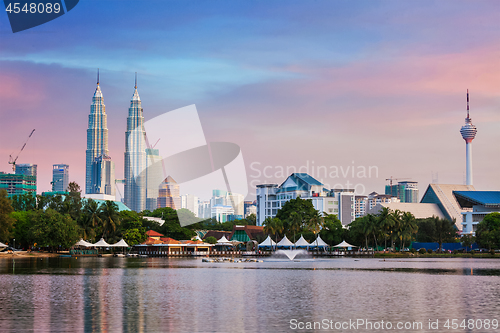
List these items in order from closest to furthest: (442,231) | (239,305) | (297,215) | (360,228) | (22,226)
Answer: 1. (239,305)
2. (22,226)
3. (360,228)
4. (297,215)
5. (442,231)

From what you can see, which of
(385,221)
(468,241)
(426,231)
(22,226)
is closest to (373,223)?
(385,221)

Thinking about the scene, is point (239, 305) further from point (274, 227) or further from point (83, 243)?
point (274, 227)

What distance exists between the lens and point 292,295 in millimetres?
33031

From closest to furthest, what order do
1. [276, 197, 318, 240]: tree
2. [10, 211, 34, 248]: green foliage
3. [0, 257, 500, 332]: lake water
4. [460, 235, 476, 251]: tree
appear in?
[0, 257, 500, 332]: lake water → [10, 211, 34, 248]: green foliage → [276, 197, 318, 240]: tree → [460, 235, 476, 251]: tree

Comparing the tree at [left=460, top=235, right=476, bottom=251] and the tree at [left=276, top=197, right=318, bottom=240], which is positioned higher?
the tree at [left=276, top=197, right=318, bottom=240]

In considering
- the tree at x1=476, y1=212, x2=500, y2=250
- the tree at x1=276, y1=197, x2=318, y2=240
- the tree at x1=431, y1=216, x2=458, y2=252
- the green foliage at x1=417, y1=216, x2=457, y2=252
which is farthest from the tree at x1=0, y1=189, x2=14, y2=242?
the tree at x1=431, y1=216, x2=458, y2=252

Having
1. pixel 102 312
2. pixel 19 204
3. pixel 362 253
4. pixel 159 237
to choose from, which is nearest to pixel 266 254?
pixel 362 253

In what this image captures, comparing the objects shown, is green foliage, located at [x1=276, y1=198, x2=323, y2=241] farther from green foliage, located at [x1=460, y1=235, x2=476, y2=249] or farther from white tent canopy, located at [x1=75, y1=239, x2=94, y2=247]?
white tent canopy, located at [x1=75, y1=239, x2=94, y2=247]

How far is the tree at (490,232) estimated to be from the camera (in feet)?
374

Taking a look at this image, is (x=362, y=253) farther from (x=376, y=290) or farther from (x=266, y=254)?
(x=376, y=290)

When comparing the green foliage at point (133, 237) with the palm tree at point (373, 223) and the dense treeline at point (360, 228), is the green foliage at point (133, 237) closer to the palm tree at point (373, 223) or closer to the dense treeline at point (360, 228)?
the dense treeline at point (360, 228)

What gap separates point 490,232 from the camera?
11469 cm

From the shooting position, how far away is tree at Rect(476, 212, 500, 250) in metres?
114

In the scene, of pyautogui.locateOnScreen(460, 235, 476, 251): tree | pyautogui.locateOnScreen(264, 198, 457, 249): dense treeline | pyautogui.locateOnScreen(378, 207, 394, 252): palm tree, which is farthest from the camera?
pyautogui.locateOnScreen(460, 235, 476, 251): tree
